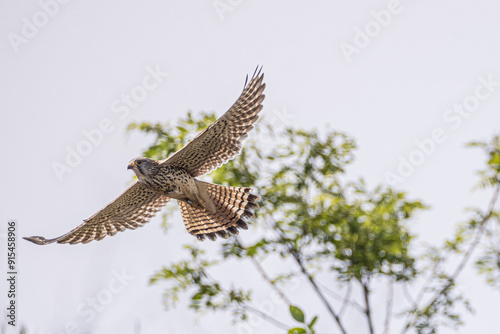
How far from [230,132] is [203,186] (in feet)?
1.33

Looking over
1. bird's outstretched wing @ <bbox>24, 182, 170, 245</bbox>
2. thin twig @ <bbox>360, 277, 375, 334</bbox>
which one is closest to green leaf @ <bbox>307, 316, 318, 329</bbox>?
bird's outstretched wing @ <bbox>24, 182, 170, 245</bbox>

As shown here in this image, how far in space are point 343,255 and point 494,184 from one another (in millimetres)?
1398

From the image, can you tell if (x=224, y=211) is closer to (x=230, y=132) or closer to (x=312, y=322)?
(x=230, y=132)

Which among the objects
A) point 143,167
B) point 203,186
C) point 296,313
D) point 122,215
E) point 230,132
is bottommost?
point 296,313

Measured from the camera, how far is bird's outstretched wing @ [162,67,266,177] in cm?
480

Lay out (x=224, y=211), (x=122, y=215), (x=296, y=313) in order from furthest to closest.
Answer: (x=122, y=215), (x=224, y=211), (x=296, y=313)

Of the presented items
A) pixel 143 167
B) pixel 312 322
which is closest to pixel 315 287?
pixel 143 167

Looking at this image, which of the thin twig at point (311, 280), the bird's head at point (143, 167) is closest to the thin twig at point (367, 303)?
the thin twig at point (311, 280)

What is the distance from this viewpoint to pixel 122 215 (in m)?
5.20

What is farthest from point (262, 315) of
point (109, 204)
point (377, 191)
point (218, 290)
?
point (109, 204)

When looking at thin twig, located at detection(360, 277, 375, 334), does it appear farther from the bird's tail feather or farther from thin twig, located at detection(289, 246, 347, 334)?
the bird's tail feather

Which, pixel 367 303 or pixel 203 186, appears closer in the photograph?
pixel 203 186

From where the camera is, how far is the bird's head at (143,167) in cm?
455

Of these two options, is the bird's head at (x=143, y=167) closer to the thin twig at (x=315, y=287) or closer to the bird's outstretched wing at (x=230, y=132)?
the bird's outstretched wing at (x=230, y=132)
